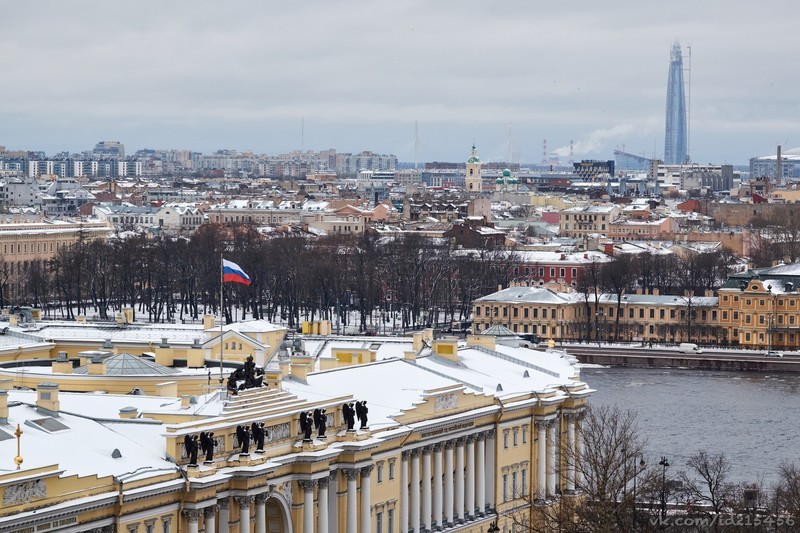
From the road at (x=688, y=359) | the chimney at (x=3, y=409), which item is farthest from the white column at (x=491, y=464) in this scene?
the road at (x=688, y=359)

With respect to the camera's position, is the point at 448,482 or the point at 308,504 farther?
the point at 448,482

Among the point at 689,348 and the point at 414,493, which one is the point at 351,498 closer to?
the point at 414,493

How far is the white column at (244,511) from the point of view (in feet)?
90.5

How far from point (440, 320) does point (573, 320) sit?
515 cm

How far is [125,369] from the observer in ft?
113

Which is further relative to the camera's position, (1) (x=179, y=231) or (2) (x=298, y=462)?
(1) (x=179, y=231)

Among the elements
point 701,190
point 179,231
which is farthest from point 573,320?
point 701,190

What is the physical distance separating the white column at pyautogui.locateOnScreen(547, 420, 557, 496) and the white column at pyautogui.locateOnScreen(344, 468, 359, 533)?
753 cm

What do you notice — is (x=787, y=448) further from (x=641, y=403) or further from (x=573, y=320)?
(x=573, y=320)

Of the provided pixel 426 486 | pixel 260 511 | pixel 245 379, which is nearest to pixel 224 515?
pixel 260 511

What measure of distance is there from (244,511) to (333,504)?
2.89 metres

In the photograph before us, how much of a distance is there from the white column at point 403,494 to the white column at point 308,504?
3.39 meters

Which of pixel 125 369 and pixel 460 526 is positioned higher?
pixel 125 369

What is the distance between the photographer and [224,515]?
27516mm
